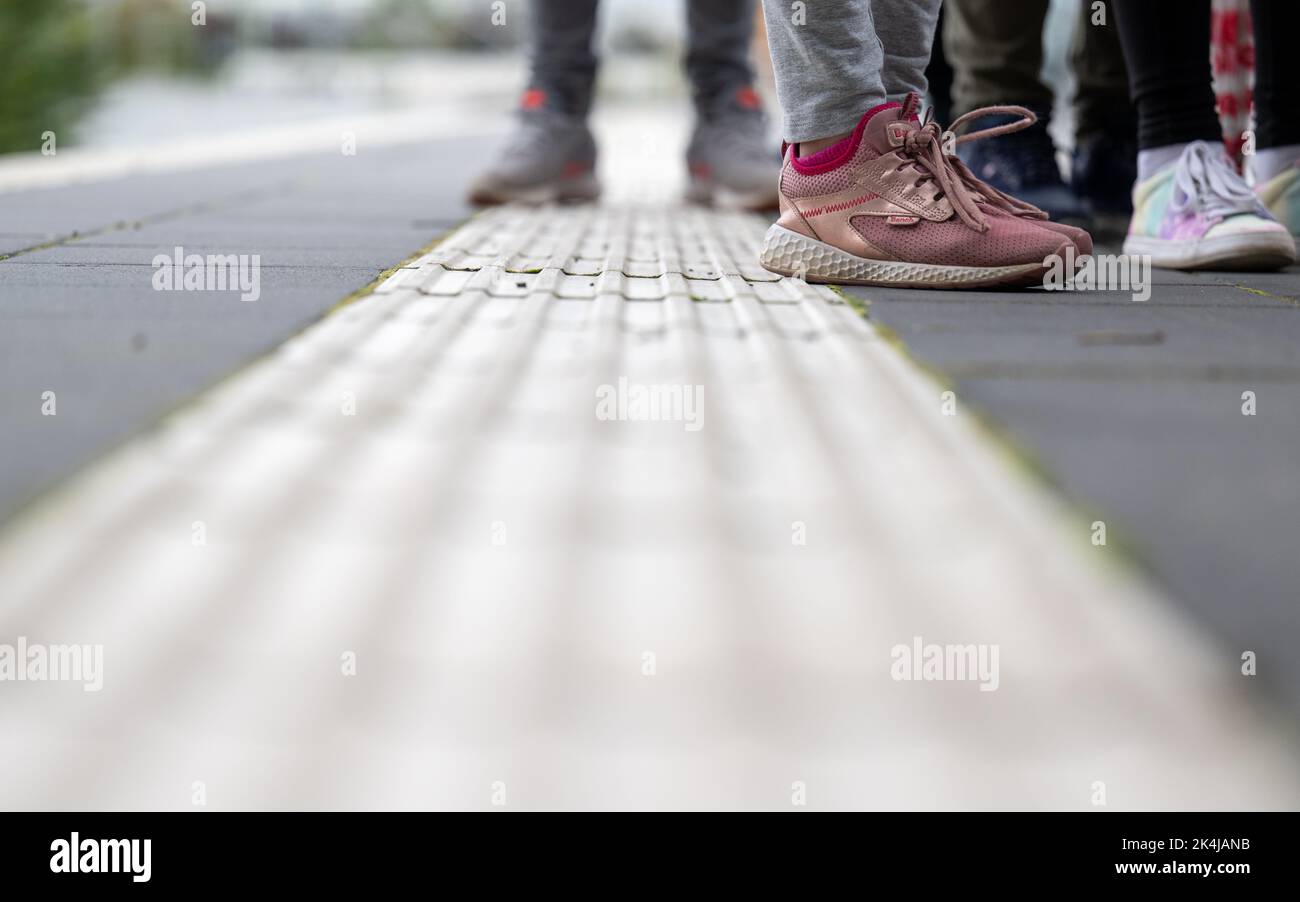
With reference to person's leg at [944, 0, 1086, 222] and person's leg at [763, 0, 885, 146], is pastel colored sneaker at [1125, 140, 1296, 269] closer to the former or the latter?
person's leg at [944, 0, 1086, 222]

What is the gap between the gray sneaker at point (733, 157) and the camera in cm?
326

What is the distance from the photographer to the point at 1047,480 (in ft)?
2.89

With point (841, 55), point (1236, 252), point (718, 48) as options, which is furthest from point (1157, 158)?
point (718, 48)

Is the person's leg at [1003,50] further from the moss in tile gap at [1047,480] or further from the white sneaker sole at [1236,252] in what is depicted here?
the moss in tile gap at [1047,480]

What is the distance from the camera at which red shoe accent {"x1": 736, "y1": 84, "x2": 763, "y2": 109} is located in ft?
11.2

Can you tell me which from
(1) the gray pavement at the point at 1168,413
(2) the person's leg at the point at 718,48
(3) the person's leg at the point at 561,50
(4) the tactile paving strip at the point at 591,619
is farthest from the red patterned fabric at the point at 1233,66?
(4) the tactile paving strip at the point at 591,619

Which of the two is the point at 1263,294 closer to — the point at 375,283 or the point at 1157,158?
the point at 1157,158

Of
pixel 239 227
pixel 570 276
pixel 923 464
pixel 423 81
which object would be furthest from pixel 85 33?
pixel 923 464

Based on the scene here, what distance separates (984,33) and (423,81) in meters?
20.8

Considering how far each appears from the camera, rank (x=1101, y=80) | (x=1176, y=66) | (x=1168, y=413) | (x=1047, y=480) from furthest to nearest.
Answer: (x=1101, y=80) → (x=1176, y=66) → (x=1168, y=413) → (x=1047, y=480)

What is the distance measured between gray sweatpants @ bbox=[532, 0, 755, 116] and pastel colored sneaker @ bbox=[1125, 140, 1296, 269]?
5.17ft

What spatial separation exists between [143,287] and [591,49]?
6.95 ft
